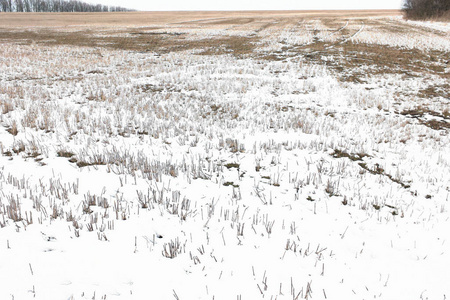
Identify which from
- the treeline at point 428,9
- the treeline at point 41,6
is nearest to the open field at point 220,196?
the treeline at point 428,9

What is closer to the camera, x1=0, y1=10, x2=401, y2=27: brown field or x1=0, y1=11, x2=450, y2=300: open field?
x1=0, y1=11, x2=450, y2=300: open field

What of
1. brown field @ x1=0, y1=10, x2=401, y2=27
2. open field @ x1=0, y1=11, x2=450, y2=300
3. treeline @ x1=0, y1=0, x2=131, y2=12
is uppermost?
treeline @ x1=0, y1=0, x2=131, y2=12

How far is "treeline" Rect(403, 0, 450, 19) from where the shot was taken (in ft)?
174

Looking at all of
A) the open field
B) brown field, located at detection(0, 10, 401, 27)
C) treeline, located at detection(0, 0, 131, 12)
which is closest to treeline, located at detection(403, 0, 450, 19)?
brown field, located at detection(0, 10, 401, 27)

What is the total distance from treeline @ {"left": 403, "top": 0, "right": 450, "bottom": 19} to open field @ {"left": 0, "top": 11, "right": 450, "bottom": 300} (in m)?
59.5

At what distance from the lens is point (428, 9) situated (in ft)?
183

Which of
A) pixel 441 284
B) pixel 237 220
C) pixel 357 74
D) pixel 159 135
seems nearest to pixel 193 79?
pixel 159 135

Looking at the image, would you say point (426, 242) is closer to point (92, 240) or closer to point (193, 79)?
point (92, 240)

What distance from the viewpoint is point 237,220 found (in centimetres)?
367

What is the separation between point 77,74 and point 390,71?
20.7m

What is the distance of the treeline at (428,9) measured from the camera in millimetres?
53062

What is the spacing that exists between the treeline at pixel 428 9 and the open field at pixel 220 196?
59549 millimetres

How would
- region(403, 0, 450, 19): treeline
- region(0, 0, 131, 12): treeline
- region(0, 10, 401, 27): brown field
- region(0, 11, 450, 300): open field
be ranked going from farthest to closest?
region(0, 0, 131, 12): treeline, region(0, 10, 401, 27): brown field, region(403, 0, 450, 19): treeline, region(0, 11, 450, 300): open field

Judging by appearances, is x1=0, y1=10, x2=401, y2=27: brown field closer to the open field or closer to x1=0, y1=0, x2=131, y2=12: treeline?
the open field
